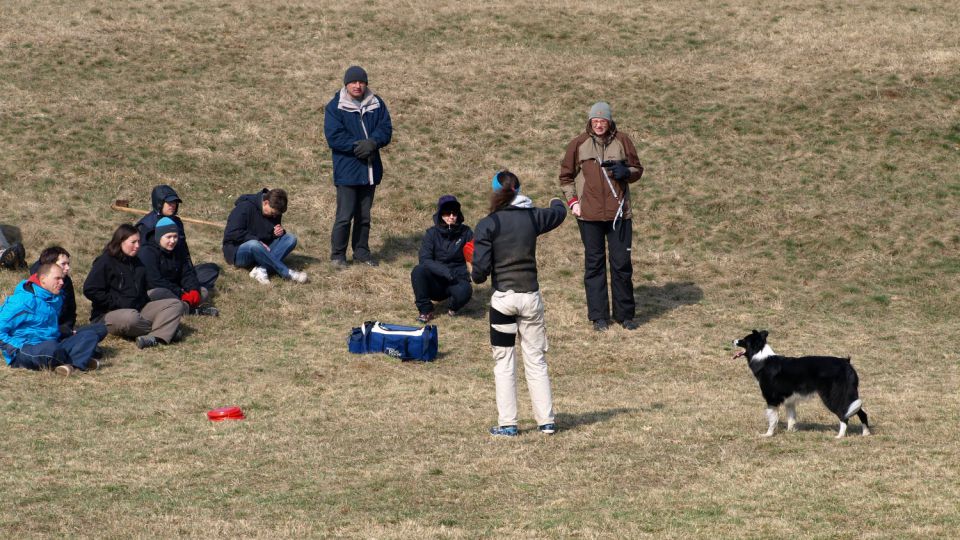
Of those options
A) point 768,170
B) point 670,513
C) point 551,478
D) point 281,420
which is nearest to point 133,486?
point 281,420

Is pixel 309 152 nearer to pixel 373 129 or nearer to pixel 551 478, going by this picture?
pixel 373 129

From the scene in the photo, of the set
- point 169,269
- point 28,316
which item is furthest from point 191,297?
point 28,316

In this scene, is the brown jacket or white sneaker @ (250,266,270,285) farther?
white sneaker @ (250,266,270,285)

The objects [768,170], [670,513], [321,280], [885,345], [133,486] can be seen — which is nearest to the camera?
[670,513]

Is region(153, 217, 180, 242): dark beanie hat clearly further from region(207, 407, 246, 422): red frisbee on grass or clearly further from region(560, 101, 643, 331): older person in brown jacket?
region(560, 101, 643, 331): older person in brown jacket

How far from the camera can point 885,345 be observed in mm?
15344

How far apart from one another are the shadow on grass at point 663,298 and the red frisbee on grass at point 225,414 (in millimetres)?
6789

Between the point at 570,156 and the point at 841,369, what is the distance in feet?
21.2

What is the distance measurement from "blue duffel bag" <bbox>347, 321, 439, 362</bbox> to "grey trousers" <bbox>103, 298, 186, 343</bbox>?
86.8 inches

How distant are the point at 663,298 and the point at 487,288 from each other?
2.71 m

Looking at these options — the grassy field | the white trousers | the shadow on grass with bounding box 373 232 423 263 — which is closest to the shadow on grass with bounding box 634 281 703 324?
the grassy field

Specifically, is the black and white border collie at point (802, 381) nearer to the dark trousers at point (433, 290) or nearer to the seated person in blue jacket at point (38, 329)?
the dark trousers at point (433, 290)

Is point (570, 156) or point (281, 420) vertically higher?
point (570, 156)

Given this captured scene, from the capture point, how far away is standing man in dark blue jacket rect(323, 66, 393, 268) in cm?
1717
